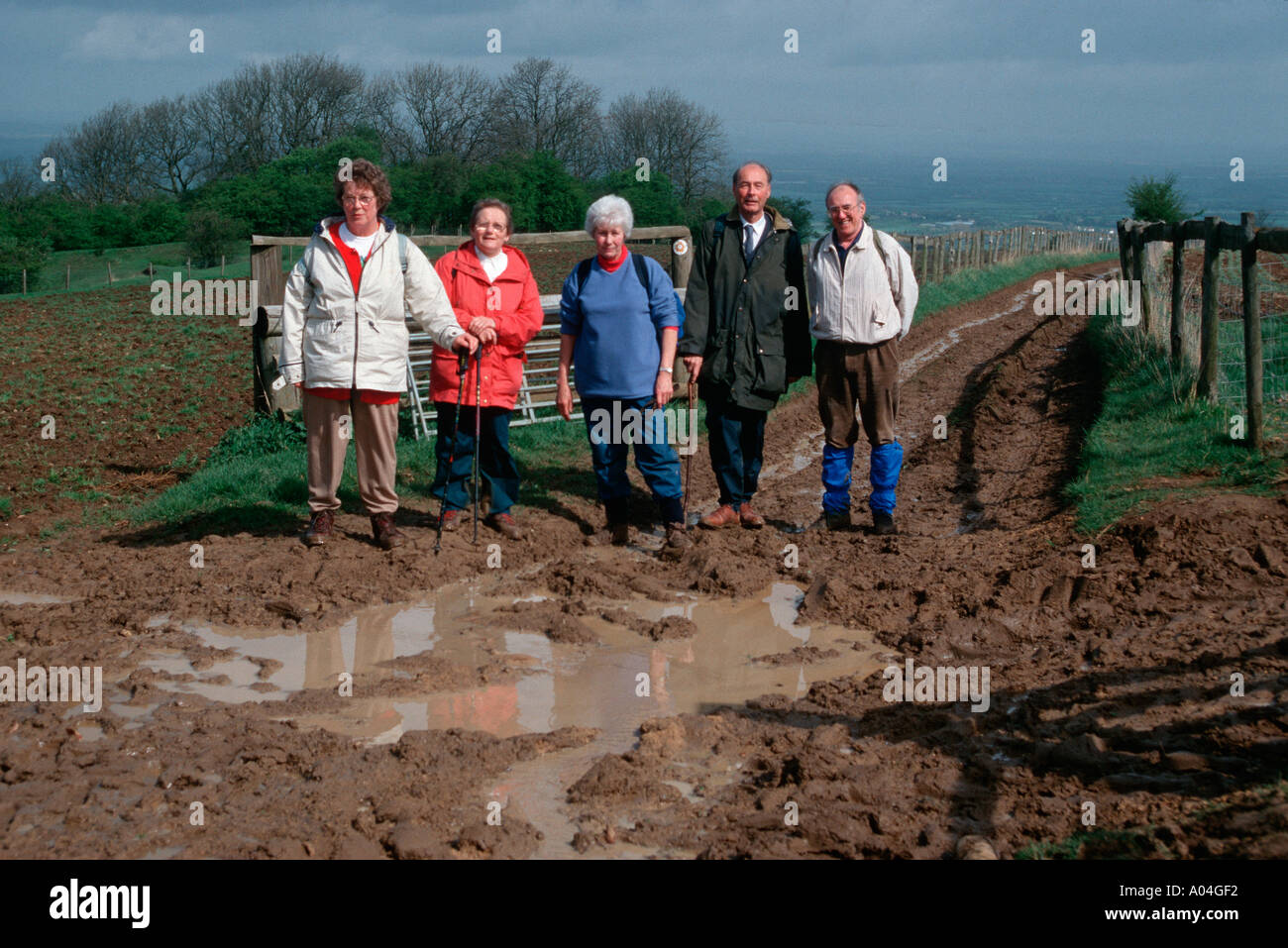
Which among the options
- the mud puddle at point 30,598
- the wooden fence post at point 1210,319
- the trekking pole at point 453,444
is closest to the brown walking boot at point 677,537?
the trekking pole at point 453,444

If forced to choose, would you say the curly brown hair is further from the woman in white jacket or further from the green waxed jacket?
the green waxed jacket

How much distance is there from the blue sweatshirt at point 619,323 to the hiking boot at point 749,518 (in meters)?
1.03

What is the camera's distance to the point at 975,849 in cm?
363

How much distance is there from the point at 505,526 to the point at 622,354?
51.0 inches

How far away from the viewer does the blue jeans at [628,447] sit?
23.3 ft

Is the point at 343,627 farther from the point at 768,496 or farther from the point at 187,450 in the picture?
the point at 187,450

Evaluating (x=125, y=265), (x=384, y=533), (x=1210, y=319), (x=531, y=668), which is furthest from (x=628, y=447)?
(x=125, y=265)

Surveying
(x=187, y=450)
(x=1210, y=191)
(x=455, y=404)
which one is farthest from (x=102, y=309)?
(x=1210, y=191)

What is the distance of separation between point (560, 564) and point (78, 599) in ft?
8.43

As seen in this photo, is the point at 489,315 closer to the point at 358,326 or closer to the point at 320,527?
the point at 358,326

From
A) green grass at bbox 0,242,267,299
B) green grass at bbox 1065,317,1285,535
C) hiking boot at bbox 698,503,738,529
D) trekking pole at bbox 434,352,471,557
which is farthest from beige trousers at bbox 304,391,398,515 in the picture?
green grass at bbox 0,242,267,299

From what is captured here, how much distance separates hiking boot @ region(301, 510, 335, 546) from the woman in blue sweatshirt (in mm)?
1516

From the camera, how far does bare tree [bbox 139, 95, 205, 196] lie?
2371 inches

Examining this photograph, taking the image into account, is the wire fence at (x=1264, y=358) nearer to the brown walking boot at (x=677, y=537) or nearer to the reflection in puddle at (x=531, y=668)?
the brown walking boot at (x=677, y=537)
